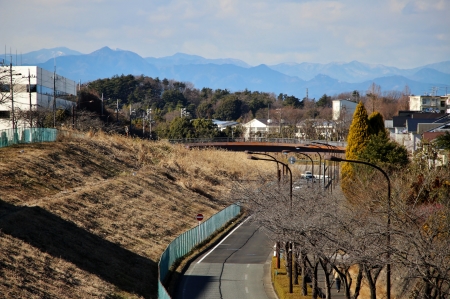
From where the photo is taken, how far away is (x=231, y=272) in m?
31.9

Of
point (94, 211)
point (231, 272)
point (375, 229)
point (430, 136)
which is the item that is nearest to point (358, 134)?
point (430, 136)

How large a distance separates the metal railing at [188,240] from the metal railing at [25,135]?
651 inches

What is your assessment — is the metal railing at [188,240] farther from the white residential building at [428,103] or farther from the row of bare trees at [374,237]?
the white residential building at [428,103]

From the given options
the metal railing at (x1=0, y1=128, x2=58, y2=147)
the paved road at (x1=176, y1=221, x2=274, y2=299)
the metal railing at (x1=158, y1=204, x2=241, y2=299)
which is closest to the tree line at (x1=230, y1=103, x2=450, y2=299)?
the paved road at (x1=176, y1=221, x2=274, y2=299)

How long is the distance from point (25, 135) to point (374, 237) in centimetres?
3503

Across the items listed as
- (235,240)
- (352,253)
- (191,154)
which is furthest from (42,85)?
(352,253)

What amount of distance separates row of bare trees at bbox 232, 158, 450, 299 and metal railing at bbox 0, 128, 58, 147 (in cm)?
2163

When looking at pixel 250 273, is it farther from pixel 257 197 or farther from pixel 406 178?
pixel 406 178

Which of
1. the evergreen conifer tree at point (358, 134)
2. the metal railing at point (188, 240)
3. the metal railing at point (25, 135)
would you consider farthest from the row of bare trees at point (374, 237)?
the metal railing at point (25, 135)

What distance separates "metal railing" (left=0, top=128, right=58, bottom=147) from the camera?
44719 millimetres

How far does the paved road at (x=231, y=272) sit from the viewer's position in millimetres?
27672

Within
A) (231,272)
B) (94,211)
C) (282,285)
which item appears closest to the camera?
(282,285)

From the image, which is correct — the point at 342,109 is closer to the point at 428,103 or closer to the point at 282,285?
the point at 428,103

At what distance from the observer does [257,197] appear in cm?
3588
